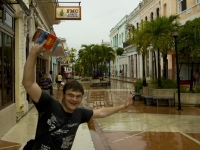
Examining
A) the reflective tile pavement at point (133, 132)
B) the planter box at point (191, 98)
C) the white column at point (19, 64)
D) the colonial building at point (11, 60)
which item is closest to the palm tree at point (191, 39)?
the planter box at point (191, 98)

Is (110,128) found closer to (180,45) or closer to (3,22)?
(3,22)

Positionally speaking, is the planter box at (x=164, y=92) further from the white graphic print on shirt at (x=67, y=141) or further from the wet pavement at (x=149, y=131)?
the white graphic print on shirt at (x=67, y=141)

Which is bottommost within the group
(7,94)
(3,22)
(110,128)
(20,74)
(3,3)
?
(110,128)

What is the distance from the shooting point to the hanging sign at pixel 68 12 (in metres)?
15.9

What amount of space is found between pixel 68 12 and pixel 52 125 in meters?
14.5

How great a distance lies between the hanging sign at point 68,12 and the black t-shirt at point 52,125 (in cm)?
1384

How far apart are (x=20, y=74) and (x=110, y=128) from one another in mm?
3617

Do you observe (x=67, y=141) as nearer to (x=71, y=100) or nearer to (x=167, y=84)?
(x=71, y=100)

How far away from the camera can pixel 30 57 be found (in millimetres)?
2285

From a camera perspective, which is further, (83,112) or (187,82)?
(187,82)

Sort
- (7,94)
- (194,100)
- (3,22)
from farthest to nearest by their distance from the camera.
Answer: (194,100) < (7,94) < (3,22)

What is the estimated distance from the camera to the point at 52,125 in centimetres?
238

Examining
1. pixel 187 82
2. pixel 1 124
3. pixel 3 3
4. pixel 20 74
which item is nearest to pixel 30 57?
pixel 1 124

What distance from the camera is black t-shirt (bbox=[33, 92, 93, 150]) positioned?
2.38 m
